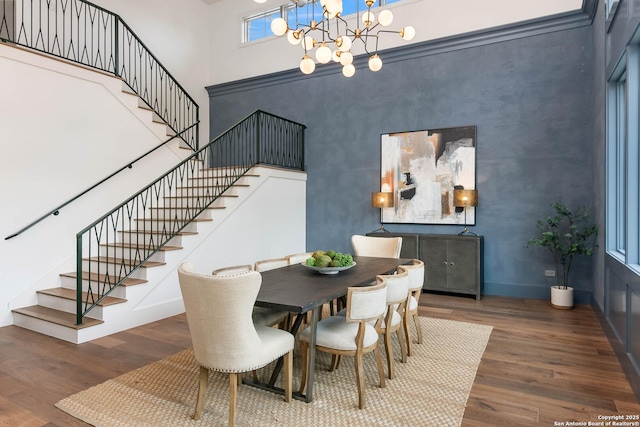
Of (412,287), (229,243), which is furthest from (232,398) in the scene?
(229,243)

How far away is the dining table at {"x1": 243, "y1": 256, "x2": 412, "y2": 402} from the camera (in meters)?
2.37

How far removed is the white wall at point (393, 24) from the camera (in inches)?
220

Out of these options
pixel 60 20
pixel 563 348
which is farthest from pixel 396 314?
pixel 60 20

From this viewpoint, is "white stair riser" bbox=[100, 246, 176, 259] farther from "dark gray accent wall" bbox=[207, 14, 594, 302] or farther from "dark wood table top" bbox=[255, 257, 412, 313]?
"dark gray accent wall" bbox=[207, 14, 594, 302]

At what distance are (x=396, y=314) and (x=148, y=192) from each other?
16.1ft

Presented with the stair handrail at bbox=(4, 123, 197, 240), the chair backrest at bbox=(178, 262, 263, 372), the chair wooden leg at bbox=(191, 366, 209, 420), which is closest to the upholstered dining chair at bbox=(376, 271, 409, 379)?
the chair backrest at bbox=(178, 262, 263, 372)

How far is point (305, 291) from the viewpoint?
262 centimetres

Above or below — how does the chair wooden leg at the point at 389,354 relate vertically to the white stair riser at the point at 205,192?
below

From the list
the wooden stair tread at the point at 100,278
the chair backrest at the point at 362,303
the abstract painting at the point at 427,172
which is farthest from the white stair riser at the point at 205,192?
the chair backrest at the point at 362,303

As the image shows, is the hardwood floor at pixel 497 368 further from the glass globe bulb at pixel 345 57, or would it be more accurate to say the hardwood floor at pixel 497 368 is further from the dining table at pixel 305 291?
the glass globe bulb at pixel 345 57

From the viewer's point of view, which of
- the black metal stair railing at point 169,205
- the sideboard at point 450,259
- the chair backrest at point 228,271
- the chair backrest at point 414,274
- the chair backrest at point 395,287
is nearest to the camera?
the chair backrest at point 395,287

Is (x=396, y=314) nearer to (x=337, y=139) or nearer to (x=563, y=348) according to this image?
(x=563, y=348)

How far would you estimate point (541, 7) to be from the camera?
17.8 ft

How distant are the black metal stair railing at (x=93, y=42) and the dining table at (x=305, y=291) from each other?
415 cm
